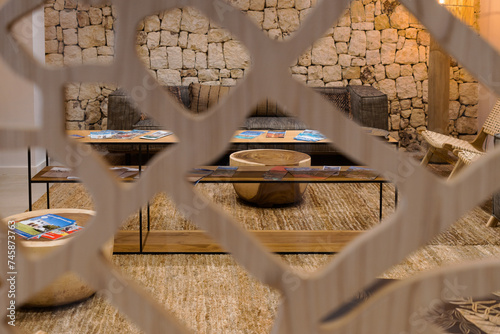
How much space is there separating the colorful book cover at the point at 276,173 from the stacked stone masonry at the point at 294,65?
2496 millimetres

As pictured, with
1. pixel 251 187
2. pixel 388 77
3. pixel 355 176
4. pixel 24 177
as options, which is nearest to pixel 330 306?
pixel 355 176

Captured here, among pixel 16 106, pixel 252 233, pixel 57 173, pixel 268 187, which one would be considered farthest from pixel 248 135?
pixel 16 106

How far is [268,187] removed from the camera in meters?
3.49

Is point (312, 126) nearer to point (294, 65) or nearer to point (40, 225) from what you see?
point (40, 225)

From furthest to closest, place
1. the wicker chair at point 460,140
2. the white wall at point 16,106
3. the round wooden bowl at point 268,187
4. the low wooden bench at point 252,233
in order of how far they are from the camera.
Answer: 1. the white wall at point 16,106
2. the wicker chair at point 460,140
3. the round wooden bowl at point 268,187
4. the low wooden bench at point 252,233

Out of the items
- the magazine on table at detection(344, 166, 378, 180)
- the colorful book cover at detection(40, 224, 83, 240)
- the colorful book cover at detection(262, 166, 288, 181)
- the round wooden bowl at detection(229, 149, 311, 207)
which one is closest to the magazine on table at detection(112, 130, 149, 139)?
the round wooden bowl at detection(229, 149, 311, 207)

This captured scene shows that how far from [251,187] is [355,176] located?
0.81 meters

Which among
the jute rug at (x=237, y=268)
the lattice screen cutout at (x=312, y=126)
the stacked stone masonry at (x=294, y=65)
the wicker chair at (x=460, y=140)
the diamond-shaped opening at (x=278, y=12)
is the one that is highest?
the diamond-shaped opening at (x=278, y=12)

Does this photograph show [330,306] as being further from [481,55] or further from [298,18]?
[298,18]

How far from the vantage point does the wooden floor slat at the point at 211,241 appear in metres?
2.70

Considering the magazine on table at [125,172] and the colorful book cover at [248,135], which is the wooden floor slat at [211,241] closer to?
the magazine on table at [125,172]

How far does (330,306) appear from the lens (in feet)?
1.05

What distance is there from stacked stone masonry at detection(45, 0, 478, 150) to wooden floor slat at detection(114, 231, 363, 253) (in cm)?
279

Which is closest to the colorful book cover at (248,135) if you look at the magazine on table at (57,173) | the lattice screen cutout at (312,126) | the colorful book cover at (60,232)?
the magazine on table at (57,173)
